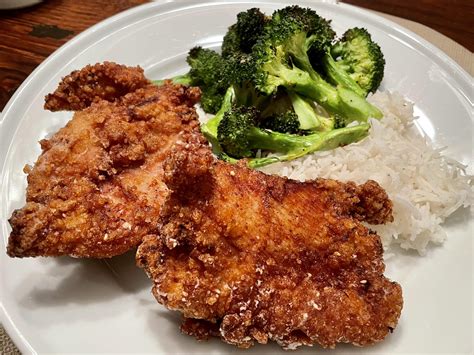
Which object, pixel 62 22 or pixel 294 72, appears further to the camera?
pixel 62 22

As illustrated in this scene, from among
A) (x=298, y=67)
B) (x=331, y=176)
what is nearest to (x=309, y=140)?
(x=331, y=176)

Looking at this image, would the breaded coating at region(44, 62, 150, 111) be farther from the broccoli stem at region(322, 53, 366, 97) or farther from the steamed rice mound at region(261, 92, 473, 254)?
the broccoli stem at region(322, 53, 366, 97)

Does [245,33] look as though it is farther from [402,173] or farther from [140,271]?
[140,271]

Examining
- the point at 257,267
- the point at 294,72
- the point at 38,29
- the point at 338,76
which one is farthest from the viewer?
the point at 38,29

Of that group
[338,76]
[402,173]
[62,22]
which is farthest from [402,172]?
[62,22]

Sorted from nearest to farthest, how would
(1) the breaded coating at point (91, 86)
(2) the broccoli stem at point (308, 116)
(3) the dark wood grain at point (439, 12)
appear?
(1) the breaded coating at point (91, 86), (2) the broccoli stem at point (308, 116), (3) the dark wood grain at point (439, 12)

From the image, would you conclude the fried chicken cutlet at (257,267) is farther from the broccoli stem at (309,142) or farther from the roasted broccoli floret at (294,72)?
the roasted broccoli floret at (294,72)

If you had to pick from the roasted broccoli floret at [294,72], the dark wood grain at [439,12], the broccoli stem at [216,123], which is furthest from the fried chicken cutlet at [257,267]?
the dark wood grain at [439,12]
